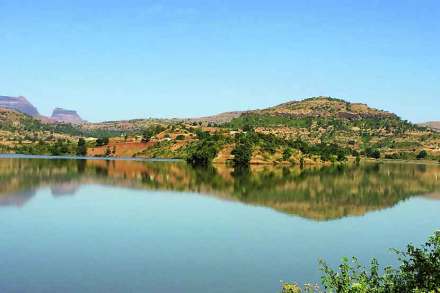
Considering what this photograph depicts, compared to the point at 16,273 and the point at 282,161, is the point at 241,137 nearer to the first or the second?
the point at 282,161

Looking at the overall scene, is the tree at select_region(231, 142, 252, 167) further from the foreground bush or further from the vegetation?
the foreground bush

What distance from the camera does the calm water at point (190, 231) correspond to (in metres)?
32.9

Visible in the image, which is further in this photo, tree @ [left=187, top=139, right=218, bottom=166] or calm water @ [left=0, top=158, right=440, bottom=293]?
tree @ [left=187, top=139, right=218, bottom=166]

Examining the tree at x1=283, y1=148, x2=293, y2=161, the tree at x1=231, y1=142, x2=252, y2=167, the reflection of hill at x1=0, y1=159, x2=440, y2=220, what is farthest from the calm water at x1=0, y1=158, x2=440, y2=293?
the tree at x1=283, y1=148, x2=293, y2=161

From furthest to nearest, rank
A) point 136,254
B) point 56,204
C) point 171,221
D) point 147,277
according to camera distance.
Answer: point 56,204
point 171,221
point 136,254
point 147,277

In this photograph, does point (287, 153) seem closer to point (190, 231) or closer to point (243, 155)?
point (243, 155)

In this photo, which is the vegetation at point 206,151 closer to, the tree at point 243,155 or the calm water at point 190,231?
the tree at point 243,155

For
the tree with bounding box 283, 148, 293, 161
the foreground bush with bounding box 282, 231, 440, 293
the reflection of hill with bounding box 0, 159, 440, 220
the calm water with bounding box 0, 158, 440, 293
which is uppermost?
the tree with bounding box 283, 148, 293, 161

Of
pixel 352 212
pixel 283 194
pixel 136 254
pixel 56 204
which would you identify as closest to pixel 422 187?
pixel 283 194

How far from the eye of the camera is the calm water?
3291cm

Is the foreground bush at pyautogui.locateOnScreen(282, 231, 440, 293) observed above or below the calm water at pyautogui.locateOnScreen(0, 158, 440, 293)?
above

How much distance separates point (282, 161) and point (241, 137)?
53.0 feet

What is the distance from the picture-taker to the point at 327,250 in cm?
4262

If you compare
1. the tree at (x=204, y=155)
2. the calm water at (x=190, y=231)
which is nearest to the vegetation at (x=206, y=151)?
the tree at (x=204, y=155)
